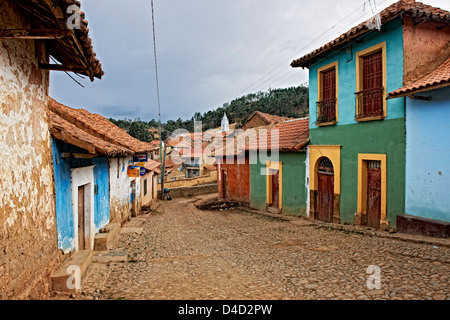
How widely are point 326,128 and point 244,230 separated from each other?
479 centimetres

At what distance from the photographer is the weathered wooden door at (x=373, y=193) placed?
896cm

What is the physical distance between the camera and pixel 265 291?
4.74 m

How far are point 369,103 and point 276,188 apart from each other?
6419 mm

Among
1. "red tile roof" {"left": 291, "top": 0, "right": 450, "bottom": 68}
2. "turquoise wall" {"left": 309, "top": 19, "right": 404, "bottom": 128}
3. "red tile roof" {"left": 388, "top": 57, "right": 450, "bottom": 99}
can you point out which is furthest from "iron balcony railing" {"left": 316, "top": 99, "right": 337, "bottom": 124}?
"red tile roof" {"left": 388, "top": 57, "right": 450, "bottom": 99}

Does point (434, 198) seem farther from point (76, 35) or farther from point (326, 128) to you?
point (76, 35)

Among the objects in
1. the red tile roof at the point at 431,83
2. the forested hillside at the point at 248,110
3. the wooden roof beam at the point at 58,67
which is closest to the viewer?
the wooden roof beam at the point at 58,67

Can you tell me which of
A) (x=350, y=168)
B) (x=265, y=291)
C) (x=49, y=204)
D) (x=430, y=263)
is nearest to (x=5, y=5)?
(x=49, y=204)

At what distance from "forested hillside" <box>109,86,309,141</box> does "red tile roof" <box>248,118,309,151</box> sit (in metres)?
32.9

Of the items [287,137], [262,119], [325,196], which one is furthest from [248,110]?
[325,196]

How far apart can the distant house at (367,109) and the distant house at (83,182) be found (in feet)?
23.3

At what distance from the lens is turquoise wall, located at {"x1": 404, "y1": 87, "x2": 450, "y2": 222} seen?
6953 mm

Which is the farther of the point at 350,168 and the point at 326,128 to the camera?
the point at 326,128

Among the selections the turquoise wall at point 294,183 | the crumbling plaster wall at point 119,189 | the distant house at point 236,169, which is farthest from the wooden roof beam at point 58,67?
the distant house at point 236,169

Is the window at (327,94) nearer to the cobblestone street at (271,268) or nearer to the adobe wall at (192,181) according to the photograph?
the cobblestone street at (271,268)
